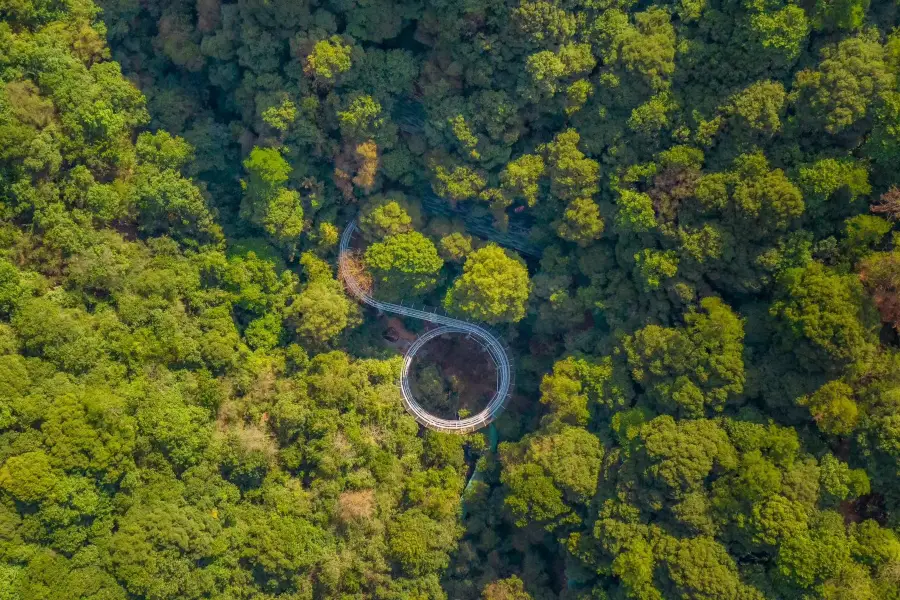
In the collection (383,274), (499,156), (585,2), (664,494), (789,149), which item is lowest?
(664,494)

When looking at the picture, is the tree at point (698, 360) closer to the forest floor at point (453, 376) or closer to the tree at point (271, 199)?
→ the forest floor at point (453, 376)

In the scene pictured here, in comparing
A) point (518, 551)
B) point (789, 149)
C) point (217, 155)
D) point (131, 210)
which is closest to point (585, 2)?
point (789, 149)

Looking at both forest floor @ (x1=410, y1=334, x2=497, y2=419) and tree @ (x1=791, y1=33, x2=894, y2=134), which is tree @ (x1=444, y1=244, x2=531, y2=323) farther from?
tree @ (x1=791, y1=33, x2=894, y2=134)

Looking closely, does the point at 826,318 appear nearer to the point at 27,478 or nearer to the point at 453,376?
the point at 453,376

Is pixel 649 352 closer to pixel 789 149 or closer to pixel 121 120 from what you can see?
pixel 789 149

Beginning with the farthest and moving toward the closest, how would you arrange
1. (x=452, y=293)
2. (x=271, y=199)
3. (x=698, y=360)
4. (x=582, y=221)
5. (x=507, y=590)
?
(x=452, y=293) < (x=271, y=199) < (x=507, y=590) < (x=582, y=221) < (x=698, y=360)

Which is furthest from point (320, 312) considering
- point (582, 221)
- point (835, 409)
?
point (835, 409)

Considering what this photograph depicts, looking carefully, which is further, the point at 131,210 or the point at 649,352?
the point at 131,210

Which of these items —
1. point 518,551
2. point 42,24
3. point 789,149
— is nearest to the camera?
point 789,149
